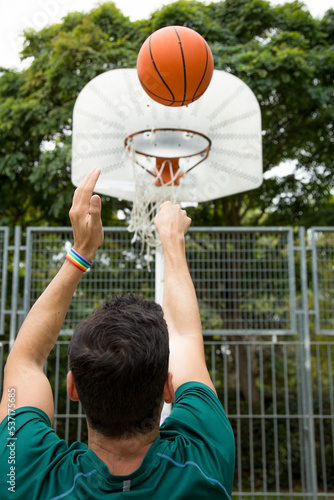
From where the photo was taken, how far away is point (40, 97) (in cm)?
672

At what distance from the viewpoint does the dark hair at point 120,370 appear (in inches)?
36.5

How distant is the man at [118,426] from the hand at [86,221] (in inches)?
7.3

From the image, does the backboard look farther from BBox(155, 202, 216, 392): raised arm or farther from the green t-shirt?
the green t-shirt

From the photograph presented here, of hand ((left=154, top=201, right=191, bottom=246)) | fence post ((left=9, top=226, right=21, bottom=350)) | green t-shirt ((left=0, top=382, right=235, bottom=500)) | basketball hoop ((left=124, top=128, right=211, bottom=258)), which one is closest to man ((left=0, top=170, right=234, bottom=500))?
green t-shirt ((left=0, top=382, right=235, bottom=500))

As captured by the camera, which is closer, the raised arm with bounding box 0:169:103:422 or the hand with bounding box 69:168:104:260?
the raised arm with bounding box 0:169:103:422

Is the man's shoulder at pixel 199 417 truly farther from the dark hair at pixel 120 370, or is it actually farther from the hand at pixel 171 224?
the hand at pixel 171 224

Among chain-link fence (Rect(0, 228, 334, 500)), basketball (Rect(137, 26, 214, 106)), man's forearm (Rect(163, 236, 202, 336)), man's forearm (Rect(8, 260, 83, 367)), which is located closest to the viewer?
man's forearm (Rect(8, 260, 83, 367))

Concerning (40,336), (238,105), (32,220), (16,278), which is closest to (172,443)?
(40,336)

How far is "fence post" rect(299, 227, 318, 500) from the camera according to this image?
14.8ft

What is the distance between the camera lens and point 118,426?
3.11 ft

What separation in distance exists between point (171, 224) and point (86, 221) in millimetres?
393

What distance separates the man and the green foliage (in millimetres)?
5273

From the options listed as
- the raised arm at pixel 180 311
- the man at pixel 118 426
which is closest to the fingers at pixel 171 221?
the raised arm at pixel 180 311

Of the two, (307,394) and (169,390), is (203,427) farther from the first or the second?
(307,394)
